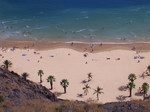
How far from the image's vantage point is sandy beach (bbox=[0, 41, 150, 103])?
7875cm

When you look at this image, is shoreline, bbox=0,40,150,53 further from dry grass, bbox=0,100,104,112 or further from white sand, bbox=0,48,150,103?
dry grass, bbox=0,100,104,112

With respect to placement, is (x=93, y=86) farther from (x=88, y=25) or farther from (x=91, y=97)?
(x=88, y=25)

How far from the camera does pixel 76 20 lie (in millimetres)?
119188

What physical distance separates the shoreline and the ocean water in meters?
3.36

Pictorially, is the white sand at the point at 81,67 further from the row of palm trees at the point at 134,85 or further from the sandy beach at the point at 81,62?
the row of palm trees at the point at 134,85

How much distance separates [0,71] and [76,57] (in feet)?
139

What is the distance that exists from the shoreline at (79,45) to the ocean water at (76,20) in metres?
3.36

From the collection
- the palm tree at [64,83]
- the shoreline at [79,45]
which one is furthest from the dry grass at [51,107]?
the shoreline at [79,45]

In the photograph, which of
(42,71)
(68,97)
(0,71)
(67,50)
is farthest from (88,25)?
(0,71)

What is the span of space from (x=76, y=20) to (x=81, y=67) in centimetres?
3273

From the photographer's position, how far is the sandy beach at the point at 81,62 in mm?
78750

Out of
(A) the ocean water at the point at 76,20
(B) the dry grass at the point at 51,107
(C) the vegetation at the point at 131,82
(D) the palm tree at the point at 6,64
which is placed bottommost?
(B) the dry grass at the point at 51,107

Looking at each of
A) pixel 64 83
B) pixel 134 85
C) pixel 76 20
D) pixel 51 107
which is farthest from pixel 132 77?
pixel 76 20

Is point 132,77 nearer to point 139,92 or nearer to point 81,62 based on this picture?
point 139,92
